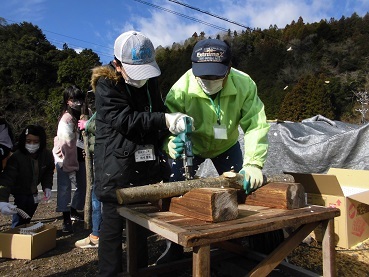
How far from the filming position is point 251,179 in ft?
5.49

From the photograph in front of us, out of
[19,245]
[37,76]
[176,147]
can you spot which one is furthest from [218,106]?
[37,76]

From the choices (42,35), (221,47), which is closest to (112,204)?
(221,47)

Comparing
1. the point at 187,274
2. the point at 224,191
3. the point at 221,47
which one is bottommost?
the point at 187,274

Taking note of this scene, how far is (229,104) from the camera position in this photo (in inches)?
79.9

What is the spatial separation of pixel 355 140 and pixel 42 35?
25.1 metres

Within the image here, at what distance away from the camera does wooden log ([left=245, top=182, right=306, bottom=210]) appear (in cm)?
155

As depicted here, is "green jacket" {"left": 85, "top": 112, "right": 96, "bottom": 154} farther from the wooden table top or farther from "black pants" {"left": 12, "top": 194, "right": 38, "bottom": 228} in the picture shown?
the wooden table top

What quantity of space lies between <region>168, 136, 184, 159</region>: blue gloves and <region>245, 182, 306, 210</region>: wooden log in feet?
1.47

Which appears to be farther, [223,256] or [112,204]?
[223,256]

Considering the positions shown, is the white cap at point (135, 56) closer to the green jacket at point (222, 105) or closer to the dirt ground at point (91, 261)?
the green jacket at point (222, 105)

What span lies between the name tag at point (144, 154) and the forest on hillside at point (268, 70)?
11.3 m

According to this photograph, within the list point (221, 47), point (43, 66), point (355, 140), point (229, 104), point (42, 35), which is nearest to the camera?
point (221, 47)

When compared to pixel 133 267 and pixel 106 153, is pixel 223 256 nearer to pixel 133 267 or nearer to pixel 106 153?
pixel 133 267

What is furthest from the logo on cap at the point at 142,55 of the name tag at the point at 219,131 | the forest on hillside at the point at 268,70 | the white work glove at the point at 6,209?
the forest on hillside at the point at 268,70
